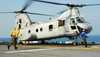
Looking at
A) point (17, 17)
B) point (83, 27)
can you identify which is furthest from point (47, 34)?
point (17, 17)

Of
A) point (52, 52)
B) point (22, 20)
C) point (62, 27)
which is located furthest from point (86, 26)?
point (22, 20)

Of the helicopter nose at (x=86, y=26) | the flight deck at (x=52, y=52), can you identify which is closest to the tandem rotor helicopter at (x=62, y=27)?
the helicopter nose at (x=86, y=26)

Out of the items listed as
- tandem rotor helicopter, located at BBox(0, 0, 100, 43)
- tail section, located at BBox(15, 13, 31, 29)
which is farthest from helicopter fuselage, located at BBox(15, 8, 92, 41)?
tail section, located at BBox(15, 13, 31, 29)

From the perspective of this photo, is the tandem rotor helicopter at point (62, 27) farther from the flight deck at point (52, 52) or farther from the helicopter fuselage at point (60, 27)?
the flight deck at point (52, 52)

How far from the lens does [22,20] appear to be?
26.6 m

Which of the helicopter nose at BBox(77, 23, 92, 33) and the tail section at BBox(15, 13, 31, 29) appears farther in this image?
the tail section at BBox(15, 13, 31, 29)

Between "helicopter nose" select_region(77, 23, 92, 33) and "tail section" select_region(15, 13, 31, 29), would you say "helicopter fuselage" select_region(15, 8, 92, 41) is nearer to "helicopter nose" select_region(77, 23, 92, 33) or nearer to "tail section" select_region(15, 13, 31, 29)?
"helicopter nose" select_region(77, 23, 92, 33)

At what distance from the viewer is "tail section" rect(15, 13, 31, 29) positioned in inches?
1022

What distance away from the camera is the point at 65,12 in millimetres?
20234

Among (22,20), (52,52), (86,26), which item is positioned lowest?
(52,52)

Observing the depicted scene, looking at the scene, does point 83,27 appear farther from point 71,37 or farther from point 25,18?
point 25,18

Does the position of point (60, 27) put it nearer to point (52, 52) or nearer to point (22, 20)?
point (22, 20)

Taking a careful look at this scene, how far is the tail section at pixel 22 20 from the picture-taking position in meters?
26.0

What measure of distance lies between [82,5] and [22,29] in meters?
11.3
